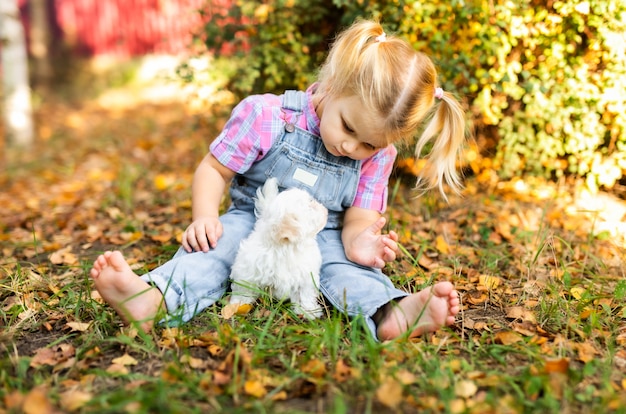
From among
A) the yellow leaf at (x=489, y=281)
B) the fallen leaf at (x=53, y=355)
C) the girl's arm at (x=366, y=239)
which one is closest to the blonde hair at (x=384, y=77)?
the girl's arm at (x=366, y=239)

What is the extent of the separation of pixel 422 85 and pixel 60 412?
1.61 m

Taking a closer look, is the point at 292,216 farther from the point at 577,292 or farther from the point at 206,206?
the point at 577,292

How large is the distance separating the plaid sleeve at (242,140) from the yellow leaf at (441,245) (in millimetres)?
1010

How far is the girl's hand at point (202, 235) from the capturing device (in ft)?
7.16

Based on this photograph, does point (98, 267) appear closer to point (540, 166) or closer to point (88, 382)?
point (88, 382)

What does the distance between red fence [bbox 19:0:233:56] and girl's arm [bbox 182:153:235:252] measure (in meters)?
7.72

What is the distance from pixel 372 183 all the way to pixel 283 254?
0.63m

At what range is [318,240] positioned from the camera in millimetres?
2361

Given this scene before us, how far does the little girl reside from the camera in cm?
192

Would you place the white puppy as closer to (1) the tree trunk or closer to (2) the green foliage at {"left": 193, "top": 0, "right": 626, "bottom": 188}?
(2) the green foliage at {"left": 193, "top": 0, "right": 626, "bottom": 188}

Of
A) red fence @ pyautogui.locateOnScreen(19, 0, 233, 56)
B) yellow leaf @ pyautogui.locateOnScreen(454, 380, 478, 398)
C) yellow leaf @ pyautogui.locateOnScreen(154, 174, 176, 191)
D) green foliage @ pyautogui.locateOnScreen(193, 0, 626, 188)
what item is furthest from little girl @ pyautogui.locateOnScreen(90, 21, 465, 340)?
red fence @ pyautogui.locateOnScreen(19, 0, 233, 56)

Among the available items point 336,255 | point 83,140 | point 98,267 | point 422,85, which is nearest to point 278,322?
point 336,255

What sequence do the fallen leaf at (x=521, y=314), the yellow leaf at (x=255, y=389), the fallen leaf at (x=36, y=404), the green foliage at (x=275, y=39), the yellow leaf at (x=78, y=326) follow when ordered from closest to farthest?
1. the fallen leaf at (x=36, y=404)
2. the yellow leaf at (x=255, y=389)
3. the yellow leaf at (x=78, y=326)
4. the fallen leaf at (x=521, y=314)
5. the green foliage at (x=275, y=39)

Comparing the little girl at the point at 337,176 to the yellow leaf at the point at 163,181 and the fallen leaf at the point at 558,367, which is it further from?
the yellow leaf at the point at 163,181
